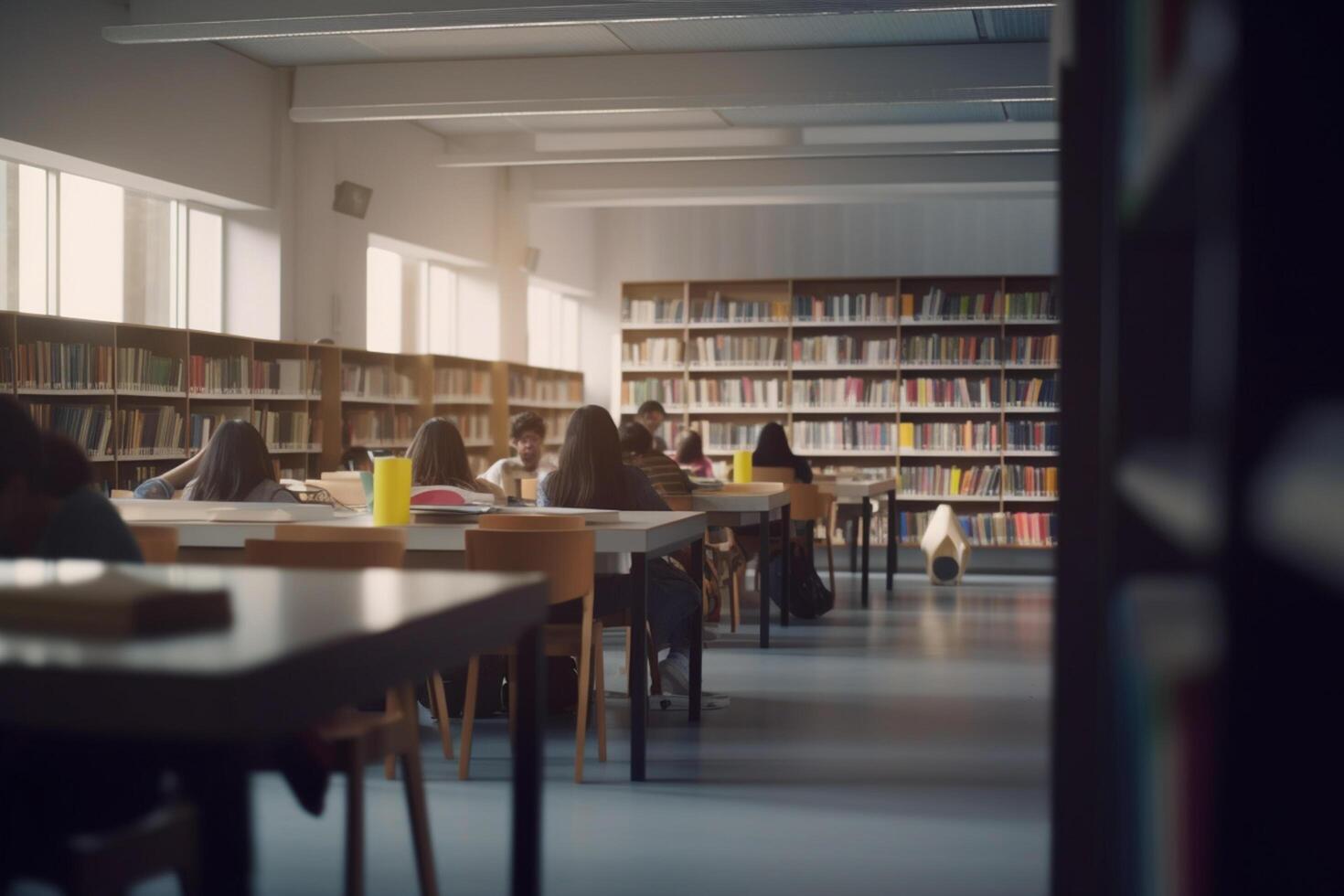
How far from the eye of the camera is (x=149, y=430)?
6277 millimetres

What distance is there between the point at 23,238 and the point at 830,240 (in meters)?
6.80

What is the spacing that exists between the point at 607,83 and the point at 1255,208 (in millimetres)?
7198

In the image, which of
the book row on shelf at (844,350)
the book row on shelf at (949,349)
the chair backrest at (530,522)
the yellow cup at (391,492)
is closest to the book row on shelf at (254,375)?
the yellow cup at (391,492)

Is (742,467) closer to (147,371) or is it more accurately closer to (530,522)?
(147,371)

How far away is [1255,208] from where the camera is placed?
2.72 ft

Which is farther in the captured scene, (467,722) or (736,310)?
(736,310)

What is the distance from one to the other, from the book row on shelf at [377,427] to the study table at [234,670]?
6.69 m

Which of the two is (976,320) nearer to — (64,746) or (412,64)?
(412,64)

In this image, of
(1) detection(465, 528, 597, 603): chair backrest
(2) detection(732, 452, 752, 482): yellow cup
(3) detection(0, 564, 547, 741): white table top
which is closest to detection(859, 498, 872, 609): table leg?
(2) detection(732, 452, 752, 482): yellow cup

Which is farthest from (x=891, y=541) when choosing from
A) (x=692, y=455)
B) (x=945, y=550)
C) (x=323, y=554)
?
(x=323, y=554)

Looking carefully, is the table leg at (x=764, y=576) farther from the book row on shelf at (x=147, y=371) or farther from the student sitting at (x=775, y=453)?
the book row on shelf at (x=147, y=371)

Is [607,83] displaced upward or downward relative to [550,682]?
upward

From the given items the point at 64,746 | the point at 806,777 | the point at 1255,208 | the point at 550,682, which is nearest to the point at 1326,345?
the point at 1255,208

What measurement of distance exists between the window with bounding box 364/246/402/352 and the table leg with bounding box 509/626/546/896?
316 inches
